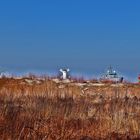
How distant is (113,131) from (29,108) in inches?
88.5

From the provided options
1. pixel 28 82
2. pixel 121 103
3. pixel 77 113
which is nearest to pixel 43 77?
pixel 28 82

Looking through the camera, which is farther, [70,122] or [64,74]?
[64,74]

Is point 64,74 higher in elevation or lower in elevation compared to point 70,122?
higher

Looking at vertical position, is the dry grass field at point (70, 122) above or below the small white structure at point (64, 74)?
below

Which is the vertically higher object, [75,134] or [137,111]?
[137,111]

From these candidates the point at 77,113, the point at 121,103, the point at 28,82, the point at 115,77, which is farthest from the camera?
the point at 115,77

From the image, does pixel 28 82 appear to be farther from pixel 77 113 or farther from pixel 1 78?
pixel 77 113

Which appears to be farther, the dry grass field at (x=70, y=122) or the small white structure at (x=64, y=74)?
the small white structure at (x=64, y=74)

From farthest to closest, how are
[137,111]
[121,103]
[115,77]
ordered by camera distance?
[115,77] → [121,103] → [137,111]

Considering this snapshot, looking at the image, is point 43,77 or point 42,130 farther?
point 43,77

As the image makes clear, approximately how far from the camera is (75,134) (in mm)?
10523


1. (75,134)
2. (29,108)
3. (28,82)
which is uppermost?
(28,82)

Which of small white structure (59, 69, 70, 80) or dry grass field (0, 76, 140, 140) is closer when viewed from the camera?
dry grass field (0, 76, 140, 140)

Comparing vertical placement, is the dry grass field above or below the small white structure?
below
